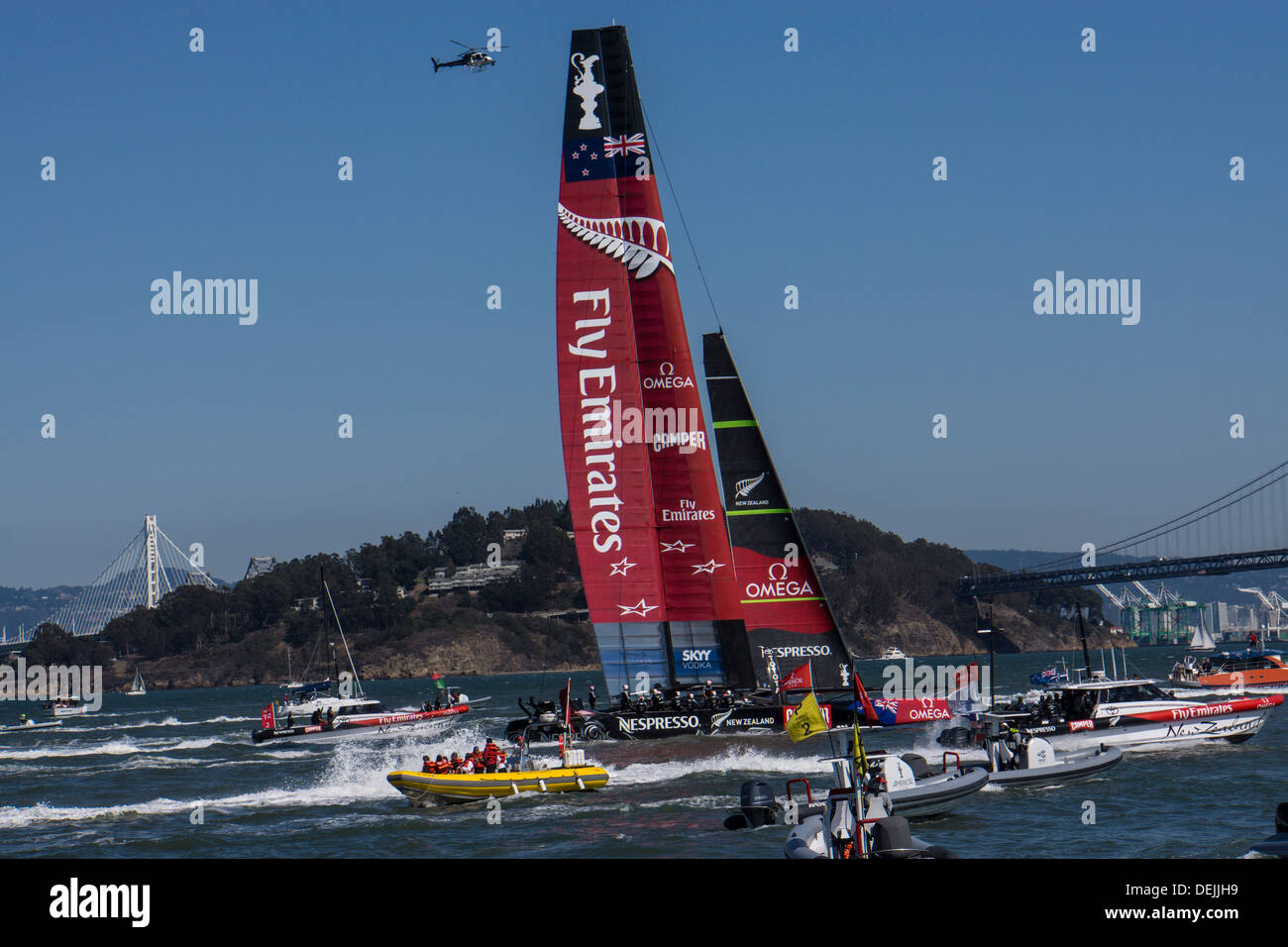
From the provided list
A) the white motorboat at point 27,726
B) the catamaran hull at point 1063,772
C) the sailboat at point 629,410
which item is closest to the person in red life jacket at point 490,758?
the sailboat at point 629,410

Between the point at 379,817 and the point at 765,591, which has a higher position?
the point at 765,591

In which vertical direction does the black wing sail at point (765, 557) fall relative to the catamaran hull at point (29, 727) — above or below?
above

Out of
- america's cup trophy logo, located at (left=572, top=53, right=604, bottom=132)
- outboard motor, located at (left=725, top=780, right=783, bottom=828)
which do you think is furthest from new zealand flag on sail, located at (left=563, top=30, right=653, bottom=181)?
outboard motor, located at (left=725, top=780, right=783, bottom=828)

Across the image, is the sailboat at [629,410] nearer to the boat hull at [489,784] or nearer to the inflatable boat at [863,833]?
the boat hull at [489,784]

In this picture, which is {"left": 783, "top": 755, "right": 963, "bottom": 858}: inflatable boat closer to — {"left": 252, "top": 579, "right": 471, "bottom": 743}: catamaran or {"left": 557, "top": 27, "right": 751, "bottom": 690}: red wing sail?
{"left": 557, "top": 27, "right": 751, "bottom": 690}: red wing sail

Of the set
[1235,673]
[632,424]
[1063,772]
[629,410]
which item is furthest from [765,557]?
[1235,673]
